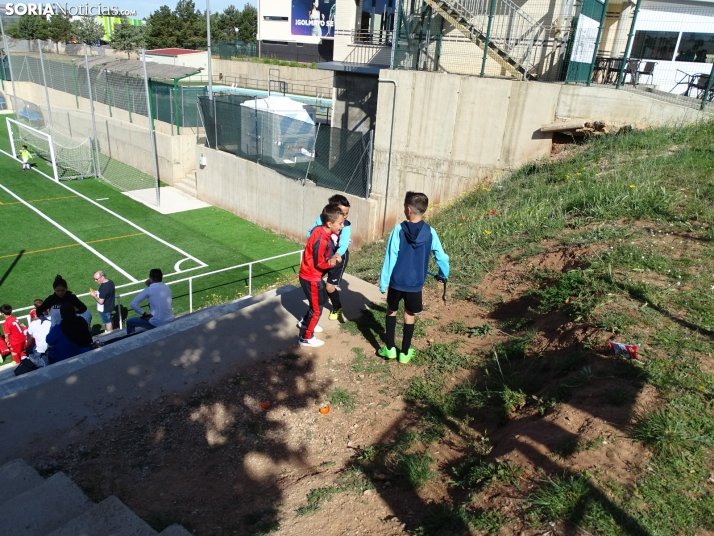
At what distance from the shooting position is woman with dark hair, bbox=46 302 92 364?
6.46 metres

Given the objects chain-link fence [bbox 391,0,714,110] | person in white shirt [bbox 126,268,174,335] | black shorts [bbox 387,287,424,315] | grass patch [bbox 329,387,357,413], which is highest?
chain-link fence [bbox 391,0,714,110]

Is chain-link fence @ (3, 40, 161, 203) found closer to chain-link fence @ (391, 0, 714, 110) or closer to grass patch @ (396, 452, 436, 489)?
chain-link fence @ (391, 0, 714, 110)

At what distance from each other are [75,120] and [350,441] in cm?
2985

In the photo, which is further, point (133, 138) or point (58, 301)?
point (133, 138)

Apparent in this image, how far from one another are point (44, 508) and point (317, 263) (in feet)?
10.2

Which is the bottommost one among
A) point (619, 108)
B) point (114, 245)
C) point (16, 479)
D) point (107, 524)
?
point (114, 245)

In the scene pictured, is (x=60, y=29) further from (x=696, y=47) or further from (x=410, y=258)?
(x=410, y=258)

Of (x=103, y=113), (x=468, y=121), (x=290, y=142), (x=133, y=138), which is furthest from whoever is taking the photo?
(x=103, y=113)

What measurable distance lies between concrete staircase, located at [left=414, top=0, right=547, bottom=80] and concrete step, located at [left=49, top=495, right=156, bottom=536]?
1361 centimetres

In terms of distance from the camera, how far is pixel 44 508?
3346mm

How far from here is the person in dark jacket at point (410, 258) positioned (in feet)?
16.0

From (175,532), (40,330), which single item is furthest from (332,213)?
(40,330)

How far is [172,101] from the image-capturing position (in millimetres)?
22531

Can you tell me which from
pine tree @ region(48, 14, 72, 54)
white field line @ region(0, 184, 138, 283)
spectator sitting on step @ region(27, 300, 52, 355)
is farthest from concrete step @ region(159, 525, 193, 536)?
pine tree @ region(48, 14, 72, 54)
